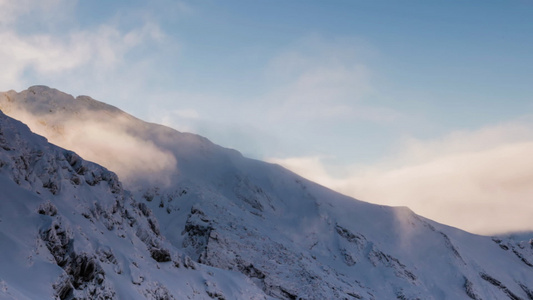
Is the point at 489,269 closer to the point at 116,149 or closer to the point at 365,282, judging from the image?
the point at 365,282

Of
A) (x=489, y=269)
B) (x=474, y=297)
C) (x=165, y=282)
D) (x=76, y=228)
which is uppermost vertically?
(x=489, y=269)

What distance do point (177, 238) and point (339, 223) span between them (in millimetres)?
36359

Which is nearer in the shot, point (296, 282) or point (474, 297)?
point (296, 282)

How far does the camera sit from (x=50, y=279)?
25.9 m

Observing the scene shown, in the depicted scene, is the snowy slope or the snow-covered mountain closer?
the snowy slope

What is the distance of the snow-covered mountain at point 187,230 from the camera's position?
98.5ft

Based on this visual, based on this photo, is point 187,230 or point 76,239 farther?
point 187,230

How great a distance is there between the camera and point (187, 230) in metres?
64.6

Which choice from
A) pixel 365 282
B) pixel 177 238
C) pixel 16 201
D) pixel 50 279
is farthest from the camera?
pixel 365 282

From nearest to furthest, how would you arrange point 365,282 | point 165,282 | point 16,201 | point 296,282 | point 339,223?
point 16,201 → point 165,282 → point 296,282 → point 365,282 → point 339,223

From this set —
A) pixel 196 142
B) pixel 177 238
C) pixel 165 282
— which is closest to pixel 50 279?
pixel 165 282

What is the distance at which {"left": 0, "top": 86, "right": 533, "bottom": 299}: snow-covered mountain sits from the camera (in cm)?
3002

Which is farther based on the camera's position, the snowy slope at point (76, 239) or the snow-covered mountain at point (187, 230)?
the snow-covered mountain at point (187, 230)

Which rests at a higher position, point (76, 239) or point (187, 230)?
point (187, 230)
